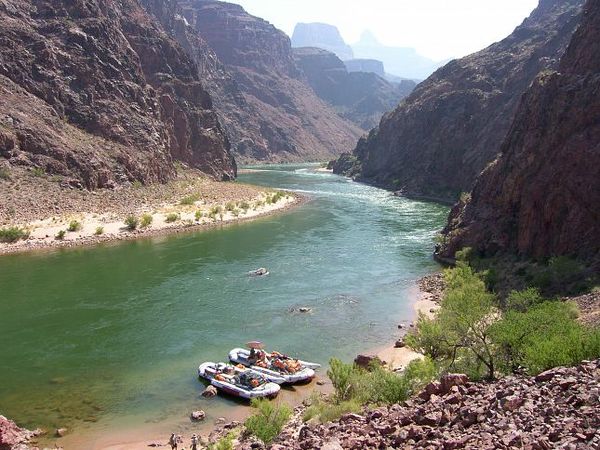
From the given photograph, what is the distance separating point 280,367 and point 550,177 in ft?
90.6

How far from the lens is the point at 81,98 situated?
91688 millimetres

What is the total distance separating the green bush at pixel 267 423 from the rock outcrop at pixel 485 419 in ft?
2.29

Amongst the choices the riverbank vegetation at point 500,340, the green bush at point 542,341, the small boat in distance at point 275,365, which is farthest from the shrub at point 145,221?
the green bush at point 542,341

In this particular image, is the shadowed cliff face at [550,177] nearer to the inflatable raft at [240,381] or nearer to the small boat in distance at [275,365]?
the small boat in distance at [275,365]

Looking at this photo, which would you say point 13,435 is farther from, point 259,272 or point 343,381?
point 259,272

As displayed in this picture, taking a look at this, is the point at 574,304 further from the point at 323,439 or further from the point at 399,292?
the point at 323,439

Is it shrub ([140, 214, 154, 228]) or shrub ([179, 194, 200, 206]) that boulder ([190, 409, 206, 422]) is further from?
shrub ([179, 194, 200, 206])

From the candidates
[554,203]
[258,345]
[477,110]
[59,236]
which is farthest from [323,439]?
[477,110]

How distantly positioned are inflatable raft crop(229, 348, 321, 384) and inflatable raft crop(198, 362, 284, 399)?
0.43m

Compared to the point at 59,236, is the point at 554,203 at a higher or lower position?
higher

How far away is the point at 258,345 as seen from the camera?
29.9 meters

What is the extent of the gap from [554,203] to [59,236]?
47746mm

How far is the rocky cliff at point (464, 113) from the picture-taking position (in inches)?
4240

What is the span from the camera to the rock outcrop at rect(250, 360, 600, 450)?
41.5ft
